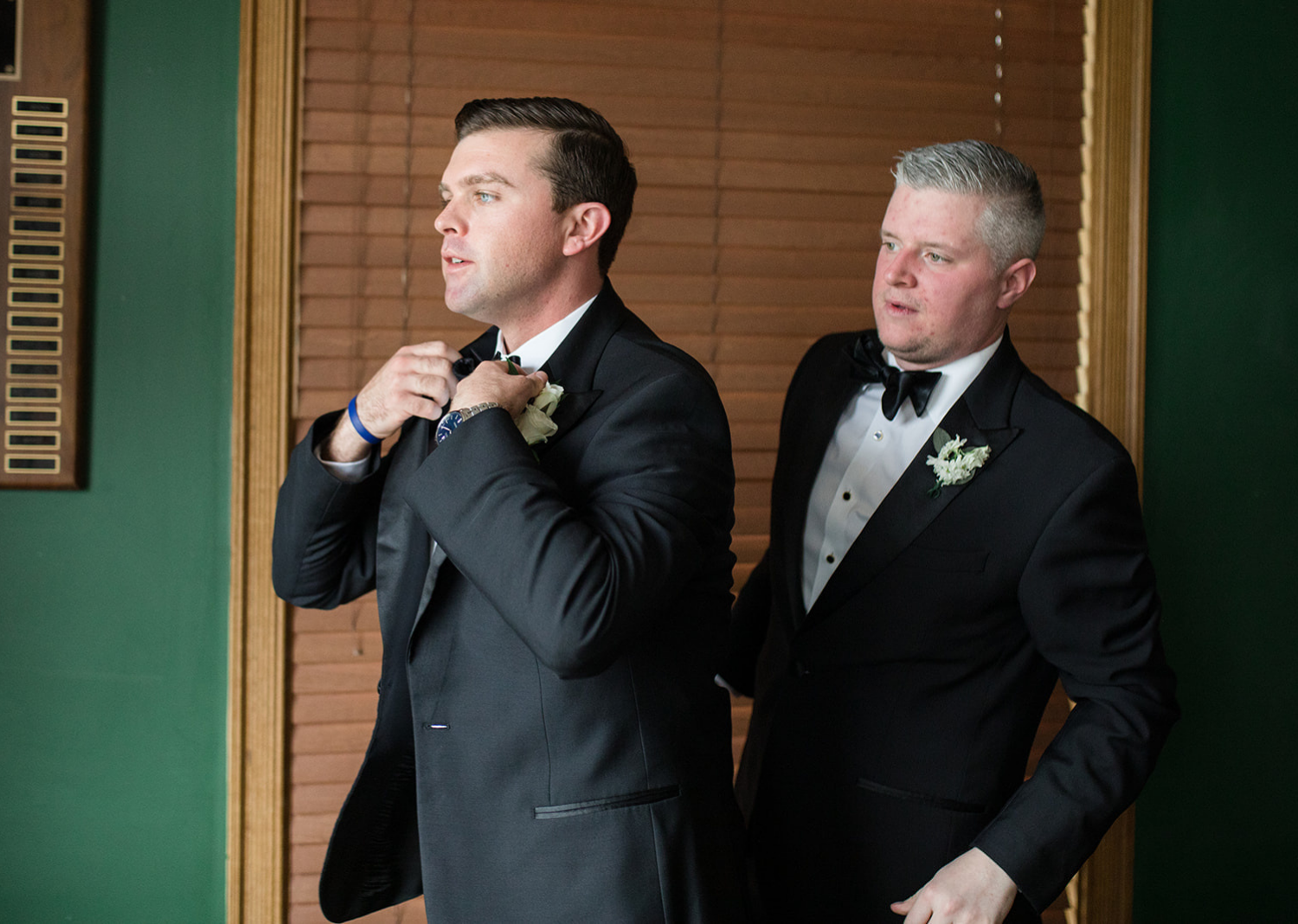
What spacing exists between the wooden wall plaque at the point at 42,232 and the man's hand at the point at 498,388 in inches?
51.9

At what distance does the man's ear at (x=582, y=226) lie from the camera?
136 centimetres

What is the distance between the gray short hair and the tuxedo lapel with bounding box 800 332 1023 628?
219mm

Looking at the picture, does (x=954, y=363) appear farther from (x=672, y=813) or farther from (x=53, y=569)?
(x=53, y=569)

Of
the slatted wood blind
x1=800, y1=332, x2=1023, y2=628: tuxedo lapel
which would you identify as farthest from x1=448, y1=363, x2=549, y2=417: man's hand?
the slatted wood blind

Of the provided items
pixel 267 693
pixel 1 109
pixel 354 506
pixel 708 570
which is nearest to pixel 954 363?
pixel 708 570

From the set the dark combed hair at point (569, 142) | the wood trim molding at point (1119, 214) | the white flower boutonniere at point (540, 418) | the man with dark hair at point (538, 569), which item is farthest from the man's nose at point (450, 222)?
the wood trim molding at point (1119, 214)

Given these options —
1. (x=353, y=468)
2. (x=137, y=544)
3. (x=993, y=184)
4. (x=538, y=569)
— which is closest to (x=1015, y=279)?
(x=993, y=184)

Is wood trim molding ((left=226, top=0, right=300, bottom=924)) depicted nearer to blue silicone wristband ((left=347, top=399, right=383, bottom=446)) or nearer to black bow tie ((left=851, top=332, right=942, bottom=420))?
blue silicone wristband ((left=347, top=399, right=383, bottom=446))

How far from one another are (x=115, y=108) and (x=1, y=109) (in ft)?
0.70

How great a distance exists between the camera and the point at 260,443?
216cm

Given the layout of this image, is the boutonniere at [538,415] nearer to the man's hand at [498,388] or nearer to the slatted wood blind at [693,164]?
the man's hand at [498,388]

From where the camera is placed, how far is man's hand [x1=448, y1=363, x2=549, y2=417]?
118 centimetres

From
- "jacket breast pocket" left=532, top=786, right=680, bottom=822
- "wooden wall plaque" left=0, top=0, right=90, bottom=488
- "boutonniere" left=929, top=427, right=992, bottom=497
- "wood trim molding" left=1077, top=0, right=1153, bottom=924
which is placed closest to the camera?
"jacket breast pocket" left=532, top=786, right=680, bottom=822

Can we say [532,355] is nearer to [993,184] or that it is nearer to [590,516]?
[590,516]
